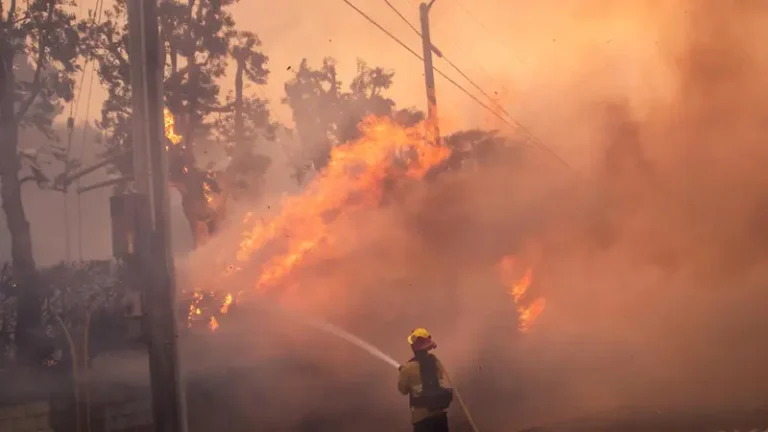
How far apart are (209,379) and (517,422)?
256 inches

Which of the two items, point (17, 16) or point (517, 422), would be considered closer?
point (517, 422)

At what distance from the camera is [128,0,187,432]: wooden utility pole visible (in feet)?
26.5

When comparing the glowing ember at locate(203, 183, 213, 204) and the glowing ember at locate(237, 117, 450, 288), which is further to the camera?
the glowing ember at locate(203, 183, 213, 204)

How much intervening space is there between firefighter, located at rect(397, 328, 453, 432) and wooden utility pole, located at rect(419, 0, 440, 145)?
32.5 feet

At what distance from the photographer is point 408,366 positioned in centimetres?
783

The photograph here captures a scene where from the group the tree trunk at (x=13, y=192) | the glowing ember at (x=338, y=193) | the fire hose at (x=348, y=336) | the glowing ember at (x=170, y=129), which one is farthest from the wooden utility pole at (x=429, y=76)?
the tree trunk at (x=13, y=192)

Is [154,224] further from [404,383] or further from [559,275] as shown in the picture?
[559,275]

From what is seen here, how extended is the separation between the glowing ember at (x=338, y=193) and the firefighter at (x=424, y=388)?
998cm

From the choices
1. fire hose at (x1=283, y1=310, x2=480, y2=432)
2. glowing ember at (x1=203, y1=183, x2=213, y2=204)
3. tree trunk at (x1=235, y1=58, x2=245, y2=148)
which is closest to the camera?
fire hose at (x1=283, y1=310, x2=480, y2=432)

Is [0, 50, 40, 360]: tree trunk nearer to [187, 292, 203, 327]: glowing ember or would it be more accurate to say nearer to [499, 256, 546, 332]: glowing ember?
[187, 292, 203, 327]: glowing ember

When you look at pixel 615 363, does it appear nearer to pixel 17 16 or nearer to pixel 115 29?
pixel 115 29

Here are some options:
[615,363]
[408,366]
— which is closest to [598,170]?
[615,363]

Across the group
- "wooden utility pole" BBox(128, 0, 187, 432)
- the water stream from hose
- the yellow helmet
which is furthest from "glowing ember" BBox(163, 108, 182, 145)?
the yellow helmet

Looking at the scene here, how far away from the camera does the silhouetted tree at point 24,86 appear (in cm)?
2064
